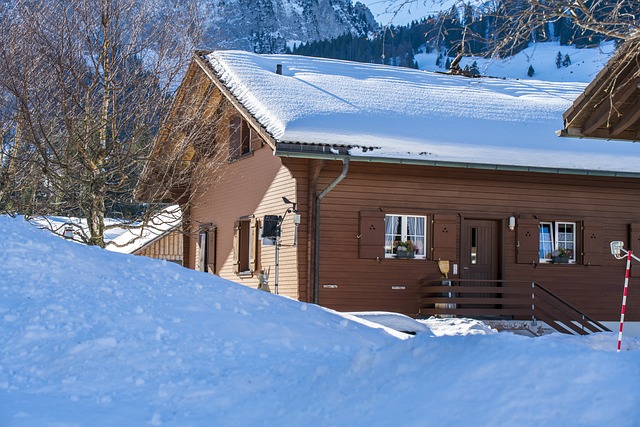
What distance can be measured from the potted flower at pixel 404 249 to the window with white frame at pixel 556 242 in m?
2.87

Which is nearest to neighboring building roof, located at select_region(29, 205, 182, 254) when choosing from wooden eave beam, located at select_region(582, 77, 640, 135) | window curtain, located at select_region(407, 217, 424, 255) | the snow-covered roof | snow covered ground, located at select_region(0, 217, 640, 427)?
the snow-covered roof

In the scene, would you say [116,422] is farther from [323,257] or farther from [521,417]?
[323,257]

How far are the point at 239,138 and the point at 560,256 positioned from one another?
743 cm

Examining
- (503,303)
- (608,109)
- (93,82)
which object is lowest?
(503,303)

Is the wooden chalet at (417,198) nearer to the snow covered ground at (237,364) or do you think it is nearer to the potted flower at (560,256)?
the potted flower at (560,256)

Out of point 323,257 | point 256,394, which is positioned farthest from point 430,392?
point 323,257

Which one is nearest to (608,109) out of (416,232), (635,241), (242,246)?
(416,232)

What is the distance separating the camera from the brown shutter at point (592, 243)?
1738 centimetres

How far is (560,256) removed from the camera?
56.7ft

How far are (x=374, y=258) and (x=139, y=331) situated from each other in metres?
8.69

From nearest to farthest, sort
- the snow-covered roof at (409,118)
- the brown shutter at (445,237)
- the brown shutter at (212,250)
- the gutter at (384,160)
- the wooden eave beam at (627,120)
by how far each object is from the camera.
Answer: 1. the wooden eave beam at (627,120)
2. the gutter at (384,160)
3. the snow-covered roof at (409,118)
4. the brown shutter at (445,237)
5. the brown shutter at (212,250)

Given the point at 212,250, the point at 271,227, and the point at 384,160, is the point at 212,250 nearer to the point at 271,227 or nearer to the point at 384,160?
the point at 271,227

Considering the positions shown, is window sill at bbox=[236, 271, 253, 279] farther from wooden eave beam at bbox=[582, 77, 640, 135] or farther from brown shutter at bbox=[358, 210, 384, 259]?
wooden eave beam at bbox=[582, 77, 640, 135]

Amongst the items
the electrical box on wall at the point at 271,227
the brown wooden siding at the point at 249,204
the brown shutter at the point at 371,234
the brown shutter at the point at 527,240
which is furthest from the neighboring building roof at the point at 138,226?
the brown shutter at the point at 527,240
